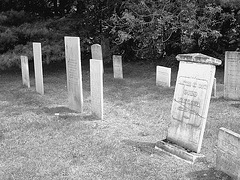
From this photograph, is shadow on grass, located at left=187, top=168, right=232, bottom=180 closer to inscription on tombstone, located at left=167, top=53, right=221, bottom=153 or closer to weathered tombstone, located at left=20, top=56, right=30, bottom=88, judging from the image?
inscription on tombstone, located at left=167, top=53, right=221, bottom=153

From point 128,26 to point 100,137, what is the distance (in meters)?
8.25

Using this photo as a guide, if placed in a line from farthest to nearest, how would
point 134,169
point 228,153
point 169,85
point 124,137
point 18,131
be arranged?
point 169,85, point 18,131, point 124,137, point 134,169, point 228,153

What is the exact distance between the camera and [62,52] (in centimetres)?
1312

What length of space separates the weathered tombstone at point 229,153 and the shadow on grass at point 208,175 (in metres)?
0.06

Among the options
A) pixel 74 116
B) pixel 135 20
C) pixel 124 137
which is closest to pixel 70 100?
pixel 74 116

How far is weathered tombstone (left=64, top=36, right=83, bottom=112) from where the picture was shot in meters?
7.09

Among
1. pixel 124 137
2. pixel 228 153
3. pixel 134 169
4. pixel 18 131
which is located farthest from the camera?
pixel 18 131

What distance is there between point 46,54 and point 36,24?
1.45 m

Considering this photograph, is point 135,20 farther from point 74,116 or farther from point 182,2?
point 74,116

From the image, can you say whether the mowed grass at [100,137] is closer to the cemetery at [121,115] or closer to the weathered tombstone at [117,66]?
the cemetery at [121,115]

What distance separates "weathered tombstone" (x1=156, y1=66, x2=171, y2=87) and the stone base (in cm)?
529

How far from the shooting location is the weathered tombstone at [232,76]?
820 cm

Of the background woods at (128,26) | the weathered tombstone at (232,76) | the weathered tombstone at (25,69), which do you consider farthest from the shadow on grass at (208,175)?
the background woods at (128,26)

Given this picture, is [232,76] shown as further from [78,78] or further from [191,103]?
[78,78]
